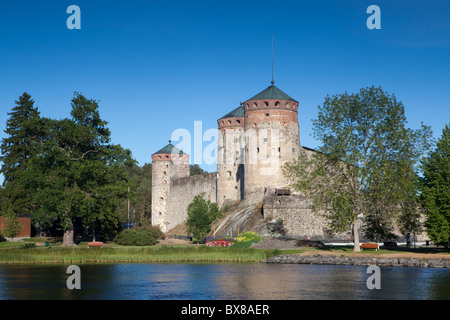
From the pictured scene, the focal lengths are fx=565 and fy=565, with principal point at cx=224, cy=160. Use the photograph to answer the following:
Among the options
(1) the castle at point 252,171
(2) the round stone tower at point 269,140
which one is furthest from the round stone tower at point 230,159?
(2) the round stone tower at point 269,140

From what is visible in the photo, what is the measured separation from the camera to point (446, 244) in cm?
4088

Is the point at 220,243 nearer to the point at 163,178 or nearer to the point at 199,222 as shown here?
the point at 199,222

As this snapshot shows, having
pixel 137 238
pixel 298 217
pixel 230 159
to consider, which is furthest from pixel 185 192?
pixel 137 238

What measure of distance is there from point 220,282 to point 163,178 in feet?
186

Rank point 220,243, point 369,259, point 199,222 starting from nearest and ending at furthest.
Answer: point 369,259
point 220,243
point 199,222

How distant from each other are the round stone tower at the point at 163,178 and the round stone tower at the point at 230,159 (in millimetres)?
14100

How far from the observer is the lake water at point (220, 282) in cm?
2248

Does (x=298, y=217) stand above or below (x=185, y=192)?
below

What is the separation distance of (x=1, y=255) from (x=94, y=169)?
40.7 feet

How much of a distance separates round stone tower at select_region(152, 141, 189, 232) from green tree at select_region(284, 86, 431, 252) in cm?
4241

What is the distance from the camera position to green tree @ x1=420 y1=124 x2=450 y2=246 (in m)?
36.6

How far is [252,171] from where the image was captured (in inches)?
2415

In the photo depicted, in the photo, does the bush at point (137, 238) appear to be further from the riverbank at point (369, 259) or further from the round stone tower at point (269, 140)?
the riverbank at point (369, 259)

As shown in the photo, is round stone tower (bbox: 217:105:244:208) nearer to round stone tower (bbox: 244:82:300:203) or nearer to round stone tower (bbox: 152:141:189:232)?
round stone tower (bbox: 244:82:300:203)
